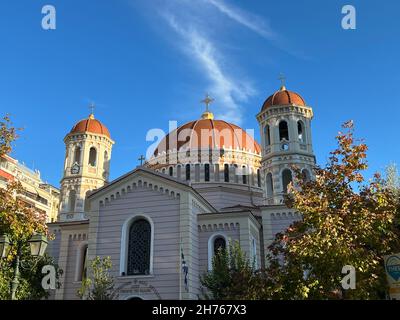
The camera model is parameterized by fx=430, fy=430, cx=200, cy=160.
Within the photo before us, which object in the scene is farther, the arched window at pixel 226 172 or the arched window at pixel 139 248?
the arched window at pixel 226 172

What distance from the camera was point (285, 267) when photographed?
43.4 feet

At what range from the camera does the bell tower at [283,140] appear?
3222cm

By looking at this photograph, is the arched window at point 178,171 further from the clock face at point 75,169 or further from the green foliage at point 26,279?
the green foliage at point 26,279

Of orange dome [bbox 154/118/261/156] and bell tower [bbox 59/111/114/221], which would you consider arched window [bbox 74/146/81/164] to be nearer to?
bell tower [bbox 59/111/114/221]

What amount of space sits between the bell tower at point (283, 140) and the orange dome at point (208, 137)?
20.7 feet

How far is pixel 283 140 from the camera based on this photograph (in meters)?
33.1

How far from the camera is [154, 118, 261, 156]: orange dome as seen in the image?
40.2 metres

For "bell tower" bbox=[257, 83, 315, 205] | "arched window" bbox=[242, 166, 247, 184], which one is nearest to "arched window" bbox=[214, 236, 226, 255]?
"bell tower" bbox=[257, 83, 315, 205]

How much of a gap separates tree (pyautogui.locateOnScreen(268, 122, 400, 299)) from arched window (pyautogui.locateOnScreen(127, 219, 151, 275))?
13.1 m

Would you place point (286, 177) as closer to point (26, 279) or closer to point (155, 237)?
point (155, 237)

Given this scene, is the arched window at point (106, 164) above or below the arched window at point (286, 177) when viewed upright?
above

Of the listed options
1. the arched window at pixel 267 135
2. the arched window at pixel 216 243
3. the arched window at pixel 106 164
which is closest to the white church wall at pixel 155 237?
the arched window at pixel 216 243
